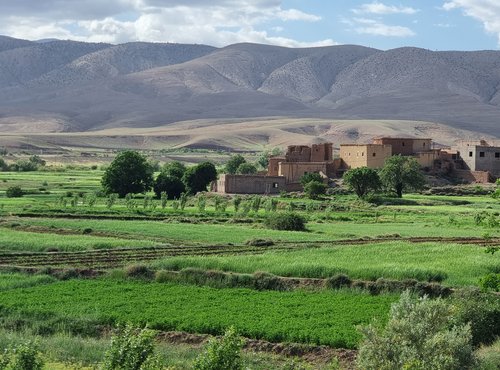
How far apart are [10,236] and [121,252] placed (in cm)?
682

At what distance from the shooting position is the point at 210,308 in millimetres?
26016

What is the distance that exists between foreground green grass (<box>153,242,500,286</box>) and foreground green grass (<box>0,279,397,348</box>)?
255 centimetres

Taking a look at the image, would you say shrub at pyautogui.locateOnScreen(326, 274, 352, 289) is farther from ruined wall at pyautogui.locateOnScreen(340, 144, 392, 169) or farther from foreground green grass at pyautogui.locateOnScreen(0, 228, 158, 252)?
ruined wall at pyautogui.locateOnScreen(340, 144, 392, 169)

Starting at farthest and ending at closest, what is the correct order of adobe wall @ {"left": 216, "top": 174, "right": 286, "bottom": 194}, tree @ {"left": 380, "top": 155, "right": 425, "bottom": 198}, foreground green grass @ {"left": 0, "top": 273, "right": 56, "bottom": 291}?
adobe wall @ {"left": 216, "top": 174, "right": 286, "bottom": 194}
tree @ {"left": 380, "top": 155, "right": 425, "bottom": 198}
foreground green grass @ {"left": 0, "top": 273, "right": 56, "bottom": 291}

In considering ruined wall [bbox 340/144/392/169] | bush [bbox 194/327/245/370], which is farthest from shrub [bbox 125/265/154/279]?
ruined wall [bbox 340/144/392/169]

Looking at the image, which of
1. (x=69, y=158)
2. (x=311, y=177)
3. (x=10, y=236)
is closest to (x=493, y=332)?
(x=10, y=236)

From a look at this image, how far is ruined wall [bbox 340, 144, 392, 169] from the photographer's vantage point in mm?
85812

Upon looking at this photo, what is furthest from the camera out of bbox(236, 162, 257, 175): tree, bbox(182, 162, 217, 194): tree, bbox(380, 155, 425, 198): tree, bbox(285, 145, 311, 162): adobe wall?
bbox(236, 162, 257, 175): tree

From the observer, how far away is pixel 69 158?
146375 millimetres

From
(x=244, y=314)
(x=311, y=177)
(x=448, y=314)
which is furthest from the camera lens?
(x=311, y=177)

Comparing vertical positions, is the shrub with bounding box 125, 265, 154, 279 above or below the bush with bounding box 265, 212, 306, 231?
below

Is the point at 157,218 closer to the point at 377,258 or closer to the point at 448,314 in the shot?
the point at 377,258

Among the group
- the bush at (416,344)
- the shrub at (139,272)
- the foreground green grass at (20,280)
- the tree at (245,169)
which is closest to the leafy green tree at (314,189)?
the tree at (245,169)

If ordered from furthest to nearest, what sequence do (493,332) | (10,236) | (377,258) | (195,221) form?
(195,221) → (10,236) → (377,258) → (493,332)
